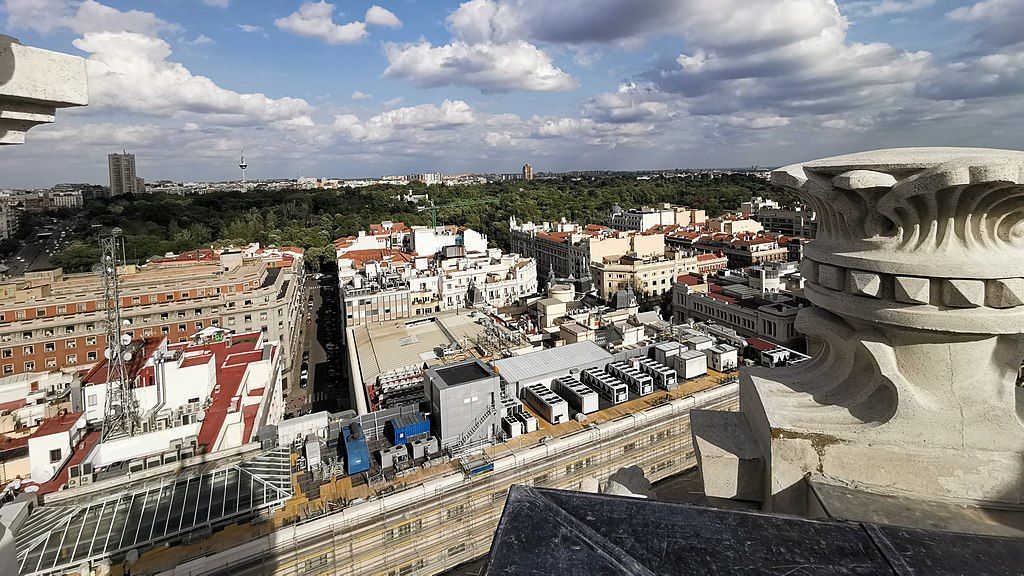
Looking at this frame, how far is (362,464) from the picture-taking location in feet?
39.2

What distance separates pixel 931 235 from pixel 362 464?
12.0 m

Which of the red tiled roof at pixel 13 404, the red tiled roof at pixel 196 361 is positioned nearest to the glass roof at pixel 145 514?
the red tiled roof at pixel 196 361

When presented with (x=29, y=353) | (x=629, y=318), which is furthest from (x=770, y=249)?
(x=29, y=353)

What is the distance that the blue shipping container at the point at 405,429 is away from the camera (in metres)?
12.7

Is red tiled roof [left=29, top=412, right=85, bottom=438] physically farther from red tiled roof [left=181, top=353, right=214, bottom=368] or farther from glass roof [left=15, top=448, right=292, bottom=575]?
red tiled roof [left=181, top=353, right=214, bottom=368]

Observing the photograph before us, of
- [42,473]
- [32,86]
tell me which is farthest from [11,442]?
[32,86]

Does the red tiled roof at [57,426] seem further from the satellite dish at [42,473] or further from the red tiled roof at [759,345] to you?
the red tiled roof at [759,345]

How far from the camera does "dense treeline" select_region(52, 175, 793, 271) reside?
165ft

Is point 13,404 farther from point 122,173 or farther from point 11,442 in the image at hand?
point 122,173

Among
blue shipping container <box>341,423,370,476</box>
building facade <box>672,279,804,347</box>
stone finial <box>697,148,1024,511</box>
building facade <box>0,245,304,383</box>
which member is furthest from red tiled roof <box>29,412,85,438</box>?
building facade <box>672,279,804,347</box>

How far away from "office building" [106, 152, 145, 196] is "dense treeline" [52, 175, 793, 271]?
4704 centimetres

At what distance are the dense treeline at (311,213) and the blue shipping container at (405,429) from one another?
134ft

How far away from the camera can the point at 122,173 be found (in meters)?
115

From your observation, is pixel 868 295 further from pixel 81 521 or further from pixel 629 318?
pixel 629 318
